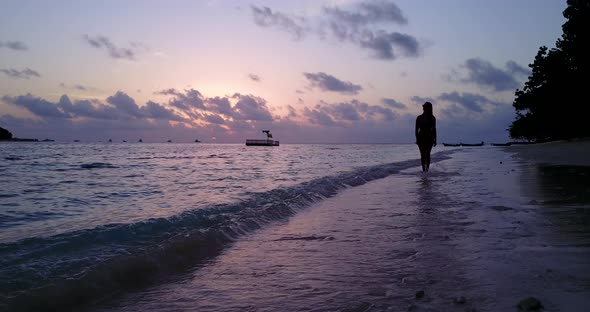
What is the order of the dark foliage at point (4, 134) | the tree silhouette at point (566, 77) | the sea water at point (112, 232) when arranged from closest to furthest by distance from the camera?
the sea water at point (112, 232)
the tree silhouette at point (566, 77)
the dark foliage at point (4, 134)

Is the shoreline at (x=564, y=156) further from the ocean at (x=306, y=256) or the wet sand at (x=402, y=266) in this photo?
the wet sand at (x=402, y=266)

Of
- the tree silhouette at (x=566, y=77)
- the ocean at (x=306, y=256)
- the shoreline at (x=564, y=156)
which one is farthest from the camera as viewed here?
the tree silhouette at (x=566, y=77)

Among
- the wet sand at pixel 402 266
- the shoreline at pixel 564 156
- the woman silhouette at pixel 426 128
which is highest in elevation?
the woman silhouette at pixel 426 128

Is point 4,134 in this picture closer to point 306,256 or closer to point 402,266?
point 306,256

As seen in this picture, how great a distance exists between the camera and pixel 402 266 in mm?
3762

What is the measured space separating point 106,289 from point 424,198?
21.8 feet

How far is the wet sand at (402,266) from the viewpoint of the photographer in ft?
9.46

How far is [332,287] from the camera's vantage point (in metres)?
3.26

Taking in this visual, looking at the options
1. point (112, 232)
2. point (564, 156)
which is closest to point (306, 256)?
point (112, 232)

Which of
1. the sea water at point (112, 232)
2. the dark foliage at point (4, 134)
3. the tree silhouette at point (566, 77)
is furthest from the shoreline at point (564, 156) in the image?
the dark foliage at point (4, 134)

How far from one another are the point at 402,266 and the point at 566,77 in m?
40.4

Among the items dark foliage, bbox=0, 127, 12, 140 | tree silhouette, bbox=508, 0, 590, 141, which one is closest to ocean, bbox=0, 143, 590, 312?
tree silhouette, bbox=508, 0, 590, 141

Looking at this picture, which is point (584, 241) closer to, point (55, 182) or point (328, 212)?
point (328, 212)

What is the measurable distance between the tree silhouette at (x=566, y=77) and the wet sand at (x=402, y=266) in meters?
31.9
